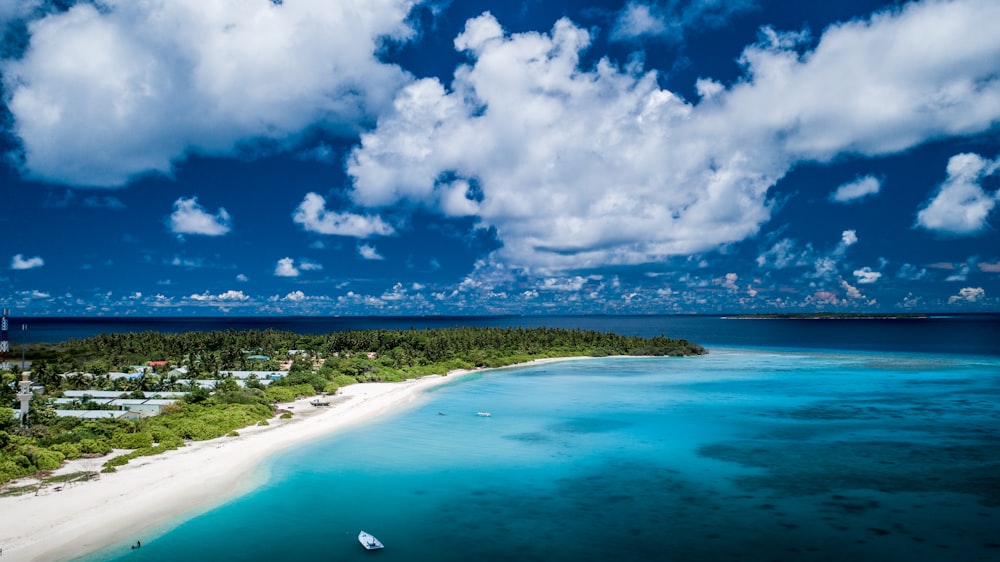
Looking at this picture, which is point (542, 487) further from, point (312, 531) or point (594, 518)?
point (312, 531)

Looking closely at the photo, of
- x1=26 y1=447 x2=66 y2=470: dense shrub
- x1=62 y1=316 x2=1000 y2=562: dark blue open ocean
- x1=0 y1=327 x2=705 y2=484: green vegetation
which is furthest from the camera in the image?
x1=0 y1=327 x2=705 y2=484: green vegetation

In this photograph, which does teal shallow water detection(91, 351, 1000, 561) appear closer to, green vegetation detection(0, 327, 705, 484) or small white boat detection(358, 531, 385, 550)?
small white boat detection(358, 531, 385, 550)

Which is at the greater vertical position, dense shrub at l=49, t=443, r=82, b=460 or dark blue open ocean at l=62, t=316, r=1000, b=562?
dense shrub at l=49, t=443, r=82, b=460

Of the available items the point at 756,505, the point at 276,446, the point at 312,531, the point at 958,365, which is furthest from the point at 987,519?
the point at 958,365

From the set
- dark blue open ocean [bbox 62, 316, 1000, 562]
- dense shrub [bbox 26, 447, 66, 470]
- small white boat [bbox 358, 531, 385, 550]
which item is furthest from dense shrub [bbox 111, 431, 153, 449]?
small white boat [bbox 358, 531, 385, 550]

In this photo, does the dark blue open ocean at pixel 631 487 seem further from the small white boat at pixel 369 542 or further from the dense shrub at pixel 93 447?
the dense shrub at pixel 93 447
